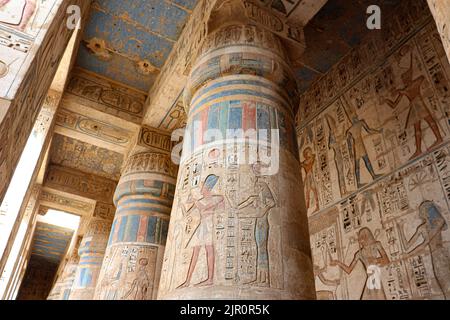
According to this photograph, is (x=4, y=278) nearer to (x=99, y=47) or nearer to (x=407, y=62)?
(x=99, y=47)

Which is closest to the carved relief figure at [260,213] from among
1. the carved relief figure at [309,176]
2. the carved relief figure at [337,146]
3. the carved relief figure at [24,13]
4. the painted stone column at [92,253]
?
the carved relief figure at [24,13]

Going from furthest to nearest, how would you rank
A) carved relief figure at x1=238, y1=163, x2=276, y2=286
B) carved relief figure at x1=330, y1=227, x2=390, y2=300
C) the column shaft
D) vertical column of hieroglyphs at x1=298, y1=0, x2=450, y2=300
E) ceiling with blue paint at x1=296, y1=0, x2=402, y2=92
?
ceiling with blue paint at x1=296, y1=0, x2=402, y2=92, the column shaft, carved relief figure at x1=330, y1=227, x2=390, y2=300, vertical column of hieroglyphs at x1=298, y1=0, x2=450, y2=300, carved relief figure at x1=238, y1=163, x2=276, y2=286

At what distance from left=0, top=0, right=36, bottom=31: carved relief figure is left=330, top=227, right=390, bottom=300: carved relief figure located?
3.74m

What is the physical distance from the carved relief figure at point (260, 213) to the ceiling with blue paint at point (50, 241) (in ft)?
35.9

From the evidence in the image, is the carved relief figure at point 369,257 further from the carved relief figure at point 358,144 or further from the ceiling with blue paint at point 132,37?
the ceiling with blue paint at point 132,37

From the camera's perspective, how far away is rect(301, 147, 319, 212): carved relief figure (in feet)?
16.8

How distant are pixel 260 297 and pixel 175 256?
2.15 ft

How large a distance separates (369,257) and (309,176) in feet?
5.24

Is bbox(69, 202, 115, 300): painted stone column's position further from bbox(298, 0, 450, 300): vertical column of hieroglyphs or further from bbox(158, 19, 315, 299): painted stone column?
bbox(158, 19, 315, 299): painted stone column

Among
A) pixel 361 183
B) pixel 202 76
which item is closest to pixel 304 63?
pixel 361 183

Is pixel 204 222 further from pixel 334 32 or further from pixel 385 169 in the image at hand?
pixel 334 32

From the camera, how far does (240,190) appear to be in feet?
8.05

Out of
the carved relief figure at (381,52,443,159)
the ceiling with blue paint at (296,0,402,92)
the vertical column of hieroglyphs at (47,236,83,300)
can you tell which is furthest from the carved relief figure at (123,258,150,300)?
the vertical column of hieroglyphs at (47,236,83,300)

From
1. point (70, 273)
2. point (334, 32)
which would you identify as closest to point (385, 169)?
point (334, 32)
